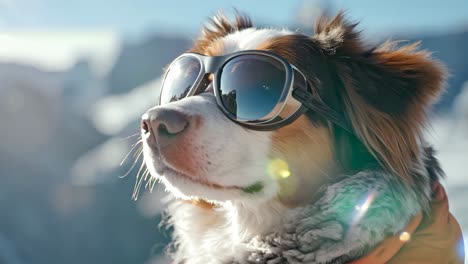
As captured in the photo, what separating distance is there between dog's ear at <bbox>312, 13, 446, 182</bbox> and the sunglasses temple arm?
4 cm

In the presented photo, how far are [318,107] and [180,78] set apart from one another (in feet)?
1.91

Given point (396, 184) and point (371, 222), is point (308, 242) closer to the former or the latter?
point (371, 222)

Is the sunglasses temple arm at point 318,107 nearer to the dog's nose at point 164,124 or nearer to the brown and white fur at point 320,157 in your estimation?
the brown and white fur at point 320,157

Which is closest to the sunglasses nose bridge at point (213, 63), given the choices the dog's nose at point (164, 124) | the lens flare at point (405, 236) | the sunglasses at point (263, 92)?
the sunglasses at point (263, 92)

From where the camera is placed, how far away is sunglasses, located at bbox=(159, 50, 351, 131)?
1.76m

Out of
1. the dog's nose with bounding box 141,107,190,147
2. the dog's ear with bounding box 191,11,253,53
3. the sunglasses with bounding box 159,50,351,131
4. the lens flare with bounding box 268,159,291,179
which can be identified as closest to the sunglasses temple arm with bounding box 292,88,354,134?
the sunglasses with bounding box 159,50,351,131

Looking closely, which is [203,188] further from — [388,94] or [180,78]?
[388,94]

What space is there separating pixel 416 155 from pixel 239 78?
0.72 meters

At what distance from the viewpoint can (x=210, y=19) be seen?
2475 mm

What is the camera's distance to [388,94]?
6.08 ft

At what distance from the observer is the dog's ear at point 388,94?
5.96 feet

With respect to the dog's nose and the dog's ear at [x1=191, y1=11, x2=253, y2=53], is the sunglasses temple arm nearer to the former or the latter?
the dog's nose

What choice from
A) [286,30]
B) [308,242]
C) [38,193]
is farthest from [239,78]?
[38,193]

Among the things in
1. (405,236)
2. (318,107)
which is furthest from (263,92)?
(405,236)
